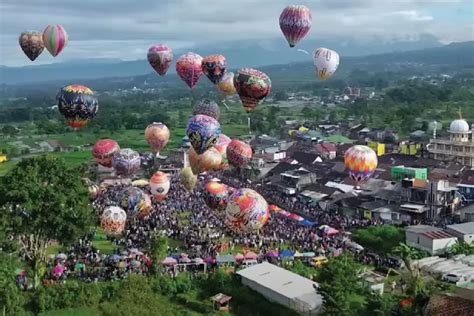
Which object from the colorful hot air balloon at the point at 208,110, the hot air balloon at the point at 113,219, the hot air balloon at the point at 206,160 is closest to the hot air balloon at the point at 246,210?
the hot air balloon at the point at 206,160

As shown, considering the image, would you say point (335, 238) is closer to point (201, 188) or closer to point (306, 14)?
point (306, 14)

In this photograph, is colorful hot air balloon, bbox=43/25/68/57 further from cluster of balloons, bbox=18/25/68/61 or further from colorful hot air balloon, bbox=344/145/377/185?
colorful hot air balloon, bbox=344/145/377/185

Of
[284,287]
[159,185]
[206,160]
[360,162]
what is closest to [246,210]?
[284,287]

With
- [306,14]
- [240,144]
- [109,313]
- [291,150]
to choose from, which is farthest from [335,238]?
[291,150]

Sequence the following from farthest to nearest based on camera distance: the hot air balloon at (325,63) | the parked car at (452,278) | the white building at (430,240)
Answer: the hot air balloon at (325,63) < the white building at (430,240) < the parked car at (452,278)

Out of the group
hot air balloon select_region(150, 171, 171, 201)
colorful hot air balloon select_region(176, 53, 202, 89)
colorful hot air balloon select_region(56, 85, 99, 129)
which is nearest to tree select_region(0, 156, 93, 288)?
colorful hot air balloon select_region(56, 85, 99, 129)

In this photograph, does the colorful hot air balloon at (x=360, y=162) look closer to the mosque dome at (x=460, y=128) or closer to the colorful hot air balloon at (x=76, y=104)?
the colorful hot air balloon at (x=76, y=104)
